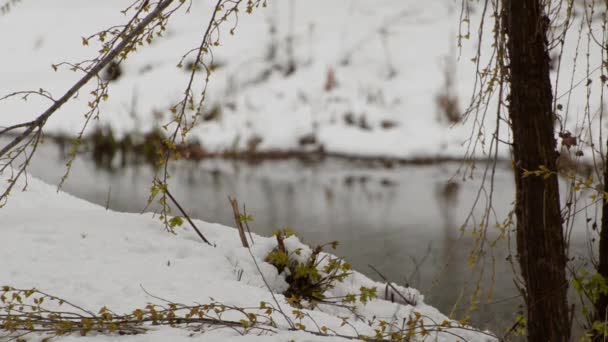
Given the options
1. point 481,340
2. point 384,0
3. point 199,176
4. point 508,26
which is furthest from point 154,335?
point 384,0

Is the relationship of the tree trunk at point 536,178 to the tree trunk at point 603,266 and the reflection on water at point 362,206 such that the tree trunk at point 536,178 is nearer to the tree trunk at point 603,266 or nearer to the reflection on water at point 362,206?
the tree trunk at point 603,266

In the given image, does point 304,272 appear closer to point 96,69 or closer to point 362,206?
point 96,69

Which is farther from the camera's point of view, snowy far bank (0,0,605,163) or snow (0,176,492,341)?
snowy far bank (0,0,605,163)

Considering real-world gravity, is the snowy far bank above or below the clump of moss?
above

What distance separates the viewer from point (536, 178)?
2.46 meters

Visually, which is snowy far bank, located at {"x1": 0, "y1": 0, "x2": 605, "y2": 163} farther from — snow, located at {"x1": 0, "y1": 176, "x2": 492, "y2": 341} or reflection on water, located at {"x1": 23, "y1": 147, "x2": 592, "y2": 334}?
snow, located at {"x1": 0, "y1": 176, "x2": 492, "y2": 341}

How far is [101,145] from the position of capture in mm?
9492

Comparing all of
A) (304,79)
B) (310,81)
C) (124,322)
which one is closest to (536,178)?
(124,322)

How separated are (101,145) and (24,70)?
4846mm

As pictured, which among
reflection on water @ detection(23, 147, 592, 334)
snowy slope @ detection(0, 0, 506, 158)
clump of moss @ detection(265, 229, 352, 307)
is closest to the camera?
clump of moss @ detection(265, 229, 352, 307)

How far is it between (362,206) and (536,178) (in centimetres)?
407

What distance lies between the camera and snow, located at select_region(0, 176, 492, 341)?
8.04ft

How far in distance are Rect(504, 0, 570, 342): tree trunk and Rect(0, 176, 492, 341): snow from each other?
1.29ft

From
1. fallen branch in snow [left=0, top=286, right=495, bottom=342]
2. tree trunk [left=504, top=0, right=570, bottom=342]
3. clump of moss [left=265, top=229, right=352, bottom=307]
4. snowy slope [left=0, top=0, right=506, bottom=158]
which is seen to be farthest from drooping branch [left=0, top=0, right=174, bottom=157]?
snowy slope [left=0, top=0, right=506, bottom=158]
